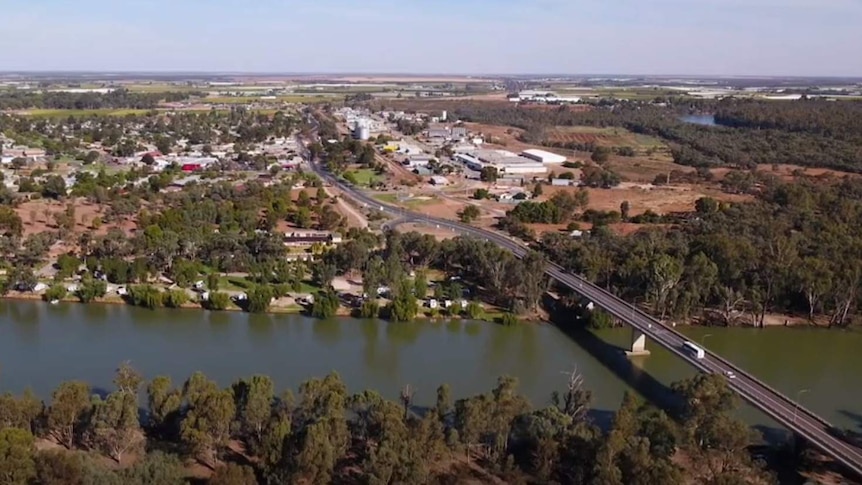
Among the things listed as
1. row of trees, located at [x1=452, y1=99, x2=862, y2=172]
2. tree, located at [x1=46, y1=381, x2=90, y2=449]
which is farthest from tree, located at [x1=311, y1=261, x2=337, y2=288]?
row of trees, located at [x1=452, y1=99, x2=862, y2=172]

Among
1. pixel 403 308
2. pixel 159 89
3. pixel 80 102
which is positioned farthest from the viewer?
pixel 159 89

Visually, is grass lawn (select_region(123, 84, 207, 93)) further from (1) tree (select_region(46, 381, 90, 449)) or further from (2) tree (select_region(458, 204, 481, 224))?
(1) tree (select_region(46, 381, 90, 449))

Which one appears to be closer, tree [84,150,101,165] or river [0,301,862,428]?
river [0,301,862,428]

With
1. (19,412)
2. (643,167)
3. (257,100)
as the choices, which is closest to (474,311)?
(19,412)

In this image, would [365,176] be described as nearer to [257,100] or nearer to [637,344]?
[637,344]

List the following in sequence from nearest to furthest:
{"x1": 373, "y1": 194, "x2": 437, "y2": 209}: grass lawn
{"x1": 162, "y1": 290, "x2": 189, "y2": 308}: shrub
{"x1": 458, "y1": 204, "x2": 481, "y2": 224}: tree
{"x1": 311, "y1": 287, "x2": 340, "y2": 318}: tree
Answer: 1. {"x1": 311, "y1": 287, "x2": 340, "y2": 318}: tree
2. {"x1": 162, "y1": 290, "x2": 189, "y2": 308}: shrub
3. {"x1": 458, "y1": 204, "x2": 481, "y2": 224}: tree
4. {"x1": 373, "y1": 194, "x2": 437, "y2": 209}: grass lawn
